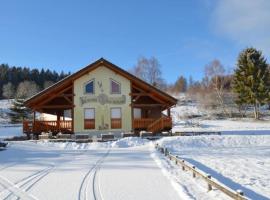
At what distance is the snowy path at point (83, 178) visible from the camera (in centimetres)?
989

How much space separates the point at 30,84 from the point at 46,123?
76.3 m

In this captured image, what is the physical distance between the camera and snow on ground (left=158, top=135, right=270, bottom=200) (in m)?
12.0

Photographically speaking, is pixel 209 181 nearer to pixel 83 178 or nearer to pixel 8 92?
pixel 83 178

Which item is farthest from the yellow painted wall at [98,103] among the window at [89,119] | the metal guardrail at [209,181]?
the metal guardrail at [209,181]

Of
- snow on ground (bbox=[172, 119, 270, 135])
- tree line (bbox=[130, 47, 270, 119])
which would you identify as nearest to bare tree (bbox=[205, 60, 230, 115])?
tree line (bbox=[130, 47, 270, 119])

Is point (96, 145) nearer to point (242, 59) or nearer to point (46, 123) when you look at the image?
point (46, 123)

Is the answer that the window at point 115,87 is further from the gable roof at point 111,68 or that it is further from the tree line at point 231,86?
the tree line at point 231,86

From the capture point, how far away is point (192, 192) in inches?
398

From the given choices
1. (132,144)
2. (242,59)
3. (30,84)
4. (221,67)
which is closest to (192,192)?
(132,144)

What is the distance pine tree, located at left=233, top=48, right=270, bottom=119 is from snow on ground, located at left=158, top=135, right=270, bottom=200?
2357cm

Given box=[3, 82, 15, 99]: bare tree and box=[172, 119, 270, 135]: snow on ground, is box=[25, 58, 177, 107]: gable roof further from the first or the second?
box=[3, 82, 15, 99]: bare tree

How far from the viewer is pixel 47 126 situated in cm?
3139

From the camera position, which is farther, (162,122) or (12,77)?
(12,77)

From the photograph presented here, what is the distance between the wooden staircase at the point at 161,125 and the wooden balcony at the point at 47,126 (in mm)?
6725
